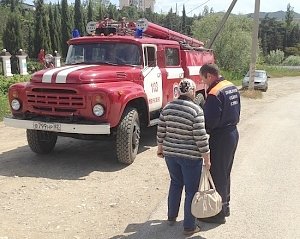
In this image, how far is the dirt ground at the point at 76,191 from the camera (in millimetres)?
4816

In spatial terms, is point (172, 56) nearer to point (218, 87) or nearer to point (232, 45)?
point (218, 87)

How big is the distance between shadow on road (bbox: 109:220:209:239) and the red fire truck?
83.9 inches

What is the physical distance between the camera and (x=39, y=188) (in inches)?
239

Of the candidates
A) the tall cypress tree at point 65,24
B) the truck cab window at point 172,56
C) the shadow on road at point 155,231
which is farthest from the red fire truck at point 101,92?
the tall cypress tree at point 65,24

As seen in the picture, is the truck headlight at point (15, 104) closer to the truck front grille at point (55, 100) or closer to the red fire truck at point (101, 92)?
the red fire truck at point (101, 92)

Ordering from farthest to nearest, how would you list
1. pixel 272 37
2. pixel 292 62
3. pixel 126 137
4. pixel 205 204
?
1. pixel 272 37
2. pixel 292 62
3. pixel 126 137
4. pixel 205 204

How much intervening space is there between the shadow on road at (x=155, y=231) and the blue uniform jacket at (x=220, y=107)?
112 centimetres

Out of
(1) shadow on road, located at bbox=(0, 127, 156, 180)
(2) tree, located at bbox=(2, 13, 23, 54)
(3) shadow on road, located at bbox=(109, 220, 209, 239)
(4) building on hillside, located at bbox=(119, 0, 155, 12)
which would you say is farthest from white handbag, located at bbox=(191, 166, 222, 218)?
(4) building on hillside, located at bbox=(119, 0, 155, 12)

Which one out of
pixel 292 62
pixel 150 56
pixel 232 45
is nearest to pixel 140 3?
pixel 232 45

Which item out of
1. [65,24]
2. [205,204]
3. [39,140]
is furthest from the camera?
[65,24]

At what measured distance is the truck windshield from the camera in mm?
8195

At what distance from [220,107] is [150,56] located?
4.34 meters

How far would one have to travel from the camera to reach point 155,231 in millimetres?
4715

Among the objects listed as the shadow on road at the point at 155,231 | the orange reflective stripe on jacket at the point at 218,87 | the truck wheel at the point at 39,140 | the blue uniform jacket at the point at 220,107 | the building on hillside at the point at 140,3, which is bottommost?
the shadow on road at the point at 155,231
